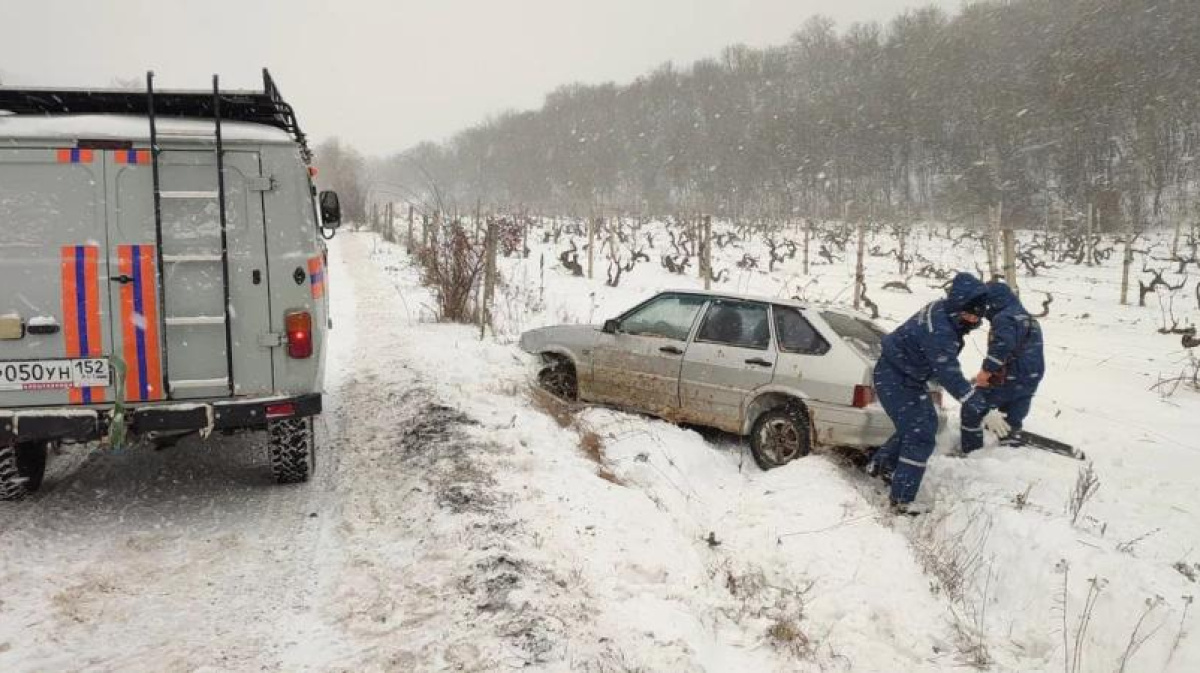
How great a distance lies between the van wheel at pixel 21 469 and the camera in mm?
4121

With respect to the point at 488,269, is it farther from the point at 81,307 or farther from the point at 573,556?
the point at 573,556

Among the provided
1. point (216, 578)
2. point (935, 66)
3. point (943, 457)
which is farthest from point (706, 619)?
point (935, 66)

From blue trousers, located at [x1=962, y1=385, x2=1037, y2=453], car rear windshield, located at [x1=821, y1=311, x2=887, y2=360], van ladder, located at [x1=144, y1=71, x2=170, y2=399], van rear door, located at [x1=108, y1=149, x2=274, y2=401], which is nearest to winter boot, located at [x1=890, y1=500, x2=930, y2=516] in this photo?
car rear windshield, located at [x1=821, y1=311, x2=887, y2=360]

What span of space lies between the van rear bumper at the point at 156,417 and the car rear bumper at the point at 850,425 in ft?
12.8

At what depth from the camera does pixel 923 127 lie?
49.2 m

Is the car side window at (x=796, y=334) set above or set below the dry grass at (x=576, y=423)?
above

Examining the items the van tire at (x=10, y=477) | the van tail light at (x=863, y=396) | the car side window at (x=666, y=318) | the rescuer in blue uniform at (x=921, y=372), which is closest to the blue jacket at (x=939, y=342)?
the rescuer in blue uniform at (x=921, y=372)

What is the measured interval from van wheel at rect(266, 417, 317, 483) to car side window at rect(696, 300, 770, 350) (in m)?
3.52

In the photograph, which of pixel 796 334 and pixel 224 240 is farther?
pixel 796 334

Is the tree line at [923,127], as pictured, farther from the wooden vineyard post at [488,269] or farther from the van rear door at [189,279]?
the van rear door at [189,279]

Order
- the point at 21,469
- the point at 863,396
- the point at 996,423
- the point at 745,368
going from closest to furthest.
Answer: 1. the point at 21,469
2. the point at 863,396
3. the point at 996,423
4. the point at 745,368

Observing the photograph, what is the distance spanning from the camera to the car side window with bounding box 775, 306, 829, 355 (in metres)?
5.83

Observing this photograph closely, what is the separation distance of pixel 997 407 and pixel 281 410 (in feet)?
20.1

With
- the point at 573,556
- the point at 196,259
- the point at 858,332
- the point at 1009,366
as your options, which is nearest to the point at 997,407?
the point at 1009,366
